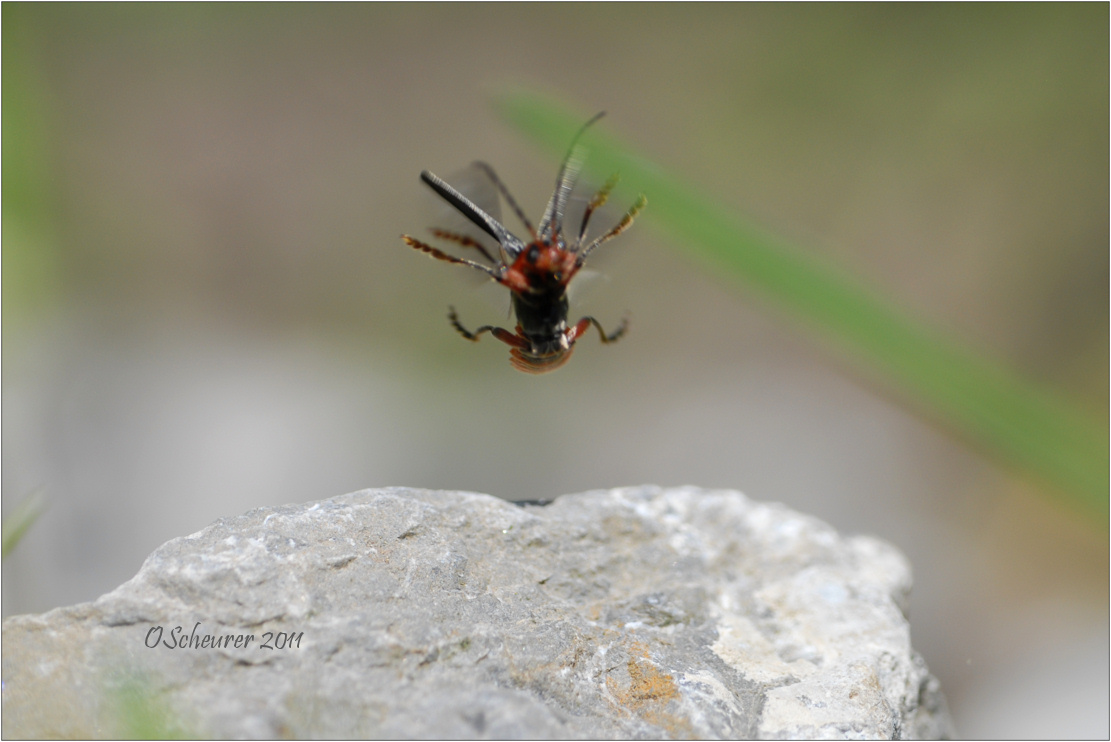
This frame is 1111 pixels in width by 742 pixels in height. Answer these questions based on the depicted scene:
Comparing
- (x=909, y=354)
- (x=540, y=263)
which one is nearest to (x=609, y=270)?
(x=540, y=263)

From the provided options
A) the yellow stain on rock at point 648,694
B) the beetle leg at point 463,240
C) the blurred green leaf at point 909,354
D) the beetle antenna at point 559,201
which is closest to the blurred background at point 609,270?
the beetle leg at point 463,240

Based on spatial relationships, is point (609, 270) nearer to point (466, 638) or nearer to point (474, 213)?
point (474, 213)

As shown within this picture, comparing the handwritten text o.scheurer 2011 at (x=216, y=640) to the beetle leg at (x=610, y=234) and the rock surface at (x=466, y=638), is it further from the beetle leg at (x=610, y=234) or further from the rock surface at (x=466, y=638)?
the beetle leg at (x=610, y=234)

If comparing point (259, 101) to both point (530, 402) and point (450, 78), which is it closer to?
point (450, 78)

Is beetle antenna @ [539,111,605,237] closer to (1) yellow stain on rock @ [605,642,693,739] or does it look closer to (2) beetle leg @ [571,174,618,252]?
(2) beetle leg @ [571,174,618,252]

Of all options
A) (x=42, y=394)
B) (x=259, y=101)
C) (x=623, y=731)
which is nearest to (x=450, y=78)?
(x=259, y=101)

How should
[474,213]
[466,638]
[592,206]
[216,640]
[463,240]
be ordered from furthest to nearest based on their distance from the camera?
[463,240], [592,206], [474,213], [466,638], [216,640]
